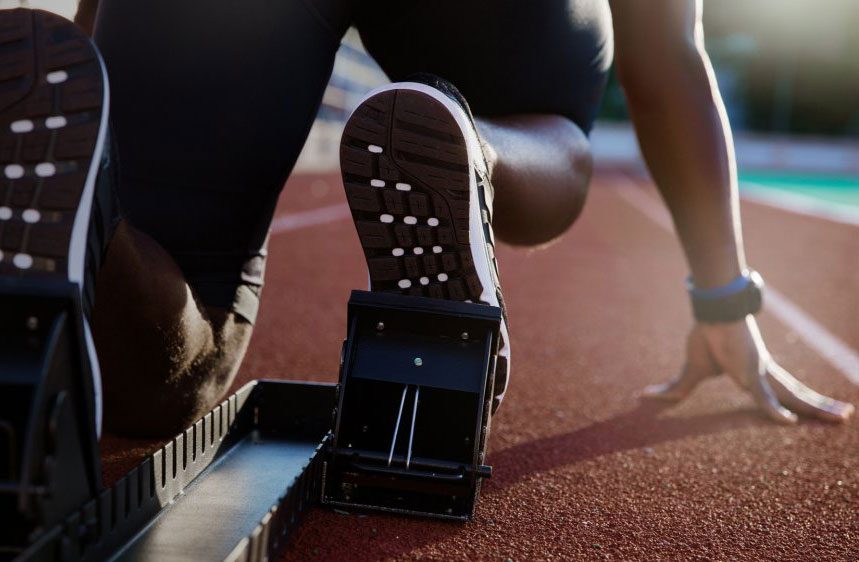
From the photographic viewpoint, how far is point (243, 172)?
1.60 m

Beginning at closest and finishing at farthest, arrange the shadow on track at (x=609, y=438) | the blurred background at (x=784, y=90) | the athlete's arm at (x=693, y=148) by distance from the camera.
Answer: the shadow on track at (x=609, y=438) → the athlete's arm at (x=693, y=148) → the blurred background at (x=784, y=90)

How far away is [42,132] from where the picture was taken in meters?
1.06

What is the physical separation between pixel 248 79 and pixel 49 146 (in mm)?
540

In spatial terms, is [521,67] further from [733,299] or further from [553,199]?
[733,299]

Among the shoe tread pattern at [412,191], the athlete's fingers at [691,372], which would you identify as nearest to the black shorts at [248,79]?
the shoe tread pattern at [412,191]

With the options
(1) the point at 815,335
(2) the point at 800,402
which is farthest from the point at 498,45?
(1) the point at 815,335

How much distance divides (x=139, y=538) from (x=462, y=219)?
601mm

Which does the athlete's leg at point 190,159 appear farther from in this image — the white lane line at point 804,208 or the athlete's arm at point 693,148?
the white lane line at point 804,208

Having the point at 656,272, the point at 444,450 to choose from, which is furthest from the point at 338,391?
the point at 656,272

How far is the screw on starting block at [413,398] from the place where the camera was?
1198 mm

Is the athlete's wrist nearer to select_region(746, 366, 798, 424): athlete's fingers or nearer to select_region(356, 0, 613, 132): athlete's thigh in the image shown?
select_region(746, 366, 798, 424): athlete's fingers

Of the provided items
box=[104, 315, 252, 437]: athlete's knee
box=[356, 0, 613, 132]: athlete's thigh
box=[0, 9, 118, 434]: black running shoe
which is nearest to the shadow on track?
box=[104, 315, 252, 437]: athlete's knee

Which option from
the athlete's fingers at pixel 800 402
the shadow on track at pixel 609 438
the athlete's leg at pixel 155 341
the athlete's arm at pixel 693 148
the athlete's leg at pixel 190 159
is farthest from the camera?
the athlete's fingers at pixel 800 402

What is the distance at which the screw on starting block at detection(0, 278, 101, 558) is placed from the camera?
85 centimetres
